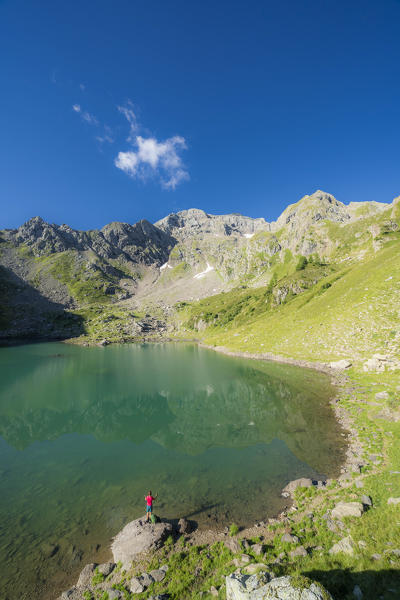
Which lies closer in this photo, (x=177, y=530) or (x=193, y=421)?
(x=177, y=530)

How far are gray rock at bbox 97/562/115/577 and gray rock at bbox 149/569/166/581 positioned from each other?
2.50 m

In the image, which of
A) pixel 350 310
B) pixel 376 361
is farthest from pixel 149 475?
pixel 350 310

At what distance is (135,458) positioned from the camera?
91.5 ft

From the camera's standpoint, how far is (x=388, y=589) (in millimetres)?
9141

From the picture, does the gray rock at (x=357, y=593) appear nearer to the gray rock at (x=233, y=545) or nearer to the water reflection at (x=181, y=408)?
the gray rock at (x=233, y=545)

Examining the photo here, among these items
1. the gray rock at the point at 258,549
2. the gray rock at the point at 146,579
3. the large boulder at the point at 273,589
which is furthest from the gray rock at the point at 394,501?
the gray rock at the point at 146,579

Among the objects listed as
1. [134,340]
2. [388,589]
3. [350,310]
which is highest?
[350,310]

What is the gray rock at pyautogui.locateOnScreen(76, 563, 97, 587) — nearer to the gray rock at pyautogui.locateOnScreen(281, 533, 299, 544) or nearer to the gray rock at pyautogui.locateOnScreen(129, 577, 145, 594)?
the gray rock at pyautogui.locateOnScreen(129, 577, 145, 594)

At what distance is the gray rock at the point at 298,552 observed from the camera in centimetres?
1269

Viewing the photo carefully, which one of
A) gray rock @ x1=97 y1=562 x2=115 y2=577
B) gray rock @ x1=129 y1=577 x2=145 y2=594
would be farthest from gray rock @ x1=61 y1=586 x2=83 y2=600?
gray rock @ x1=129 y1=577 x2=145 y2=594

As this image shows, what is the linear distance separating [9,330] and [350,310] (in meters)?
232

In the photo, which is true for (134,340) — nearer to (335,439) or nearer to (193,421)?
(193,421)

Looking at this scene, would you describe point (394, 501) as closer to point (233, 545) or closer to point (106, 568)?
point (233, 545)

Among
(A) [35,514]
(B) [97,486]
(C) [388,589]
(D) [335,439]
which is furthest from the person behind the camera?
(D) [335,439]
